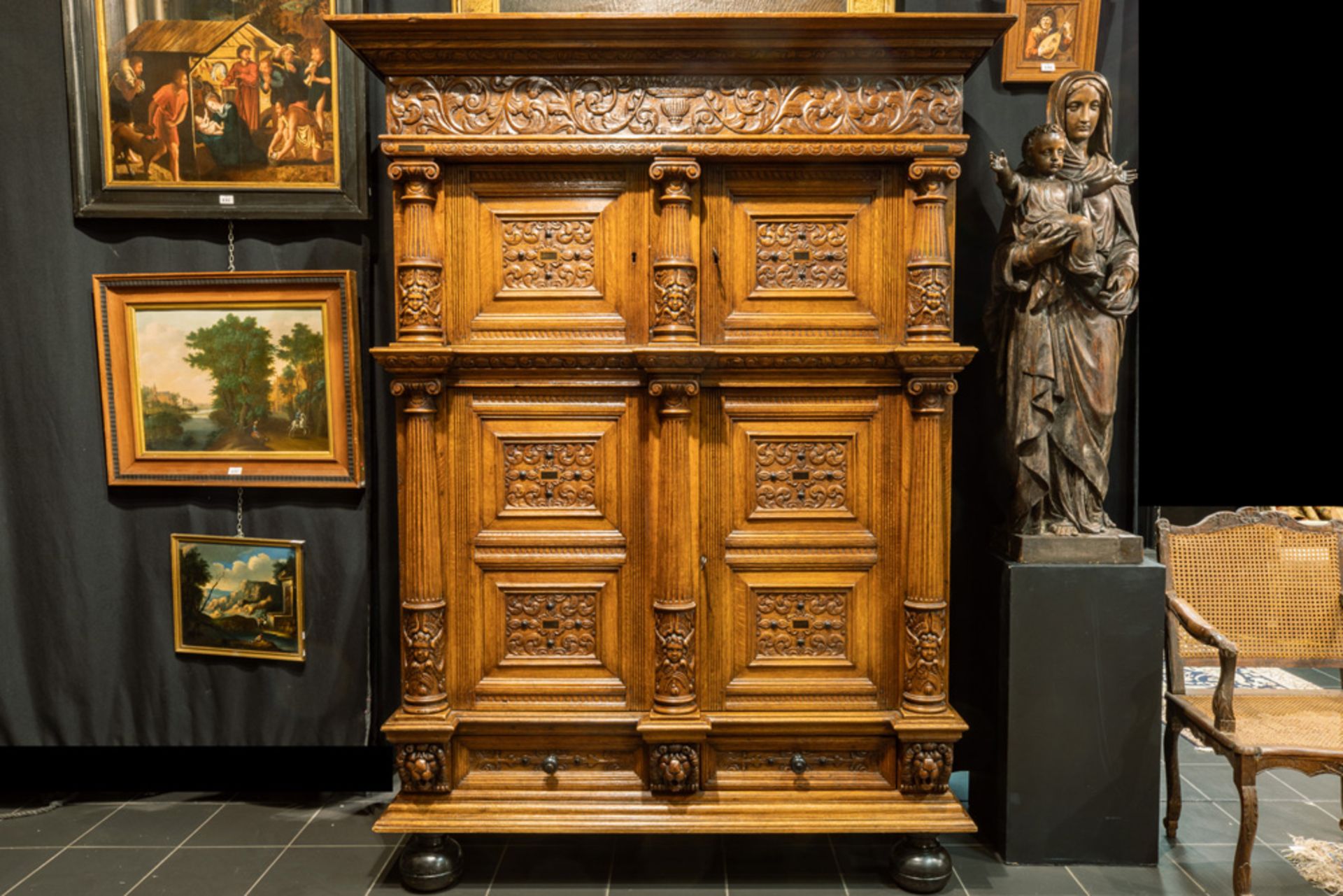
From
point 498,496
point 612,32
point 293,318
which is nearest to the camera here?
point 612,32

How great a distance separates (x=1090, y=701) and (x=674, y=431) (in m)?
1.69

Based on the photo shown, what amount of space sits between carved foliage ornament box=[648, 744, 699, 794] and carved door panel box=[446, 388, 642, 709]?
8.6 inches

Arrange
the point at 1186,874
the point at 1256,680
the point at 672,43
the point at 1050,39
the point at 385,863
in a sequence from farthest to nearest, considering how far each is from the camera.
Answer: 1. the point at 1256,680
2. the point at 1050,39
3. the point at 385,863
4. the point at 1186,874
5. the point at 672,43

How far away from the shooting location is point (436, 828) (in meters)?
2.81

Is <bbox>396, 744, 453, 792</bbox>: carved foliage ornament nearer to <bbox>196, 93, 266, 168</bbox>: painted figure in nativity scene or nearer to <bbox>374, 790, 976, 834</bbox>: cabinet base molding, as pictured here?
<bbox>374, 790, 976, 834</bbox>: cabinet base molding

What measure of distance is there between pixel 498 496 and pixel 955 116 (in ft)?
6.36

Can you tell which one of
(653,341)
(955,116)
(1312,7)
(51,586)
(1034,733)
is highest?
(1312,7)

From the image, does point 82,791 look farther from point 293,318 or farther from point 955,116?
point 955,116

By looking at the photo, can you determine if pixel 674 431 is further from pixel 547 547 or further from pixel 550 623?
pixel 550 623

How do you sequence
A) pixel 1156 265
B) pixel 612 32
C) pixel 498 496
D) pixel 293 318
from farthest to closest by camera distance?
1. pixel 1156 265
2. pixel 293 318
3. pixel 498 496
4. pixel 612 32

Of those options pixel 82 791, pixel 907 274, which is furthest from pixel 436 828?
pixel 907 274

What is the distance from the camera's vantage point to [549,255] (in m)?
2.88

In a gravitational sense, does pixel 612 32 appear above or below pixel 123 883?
above

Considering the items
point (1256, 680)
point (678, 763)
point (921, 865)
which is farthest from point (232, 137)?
point (1256, 680)
